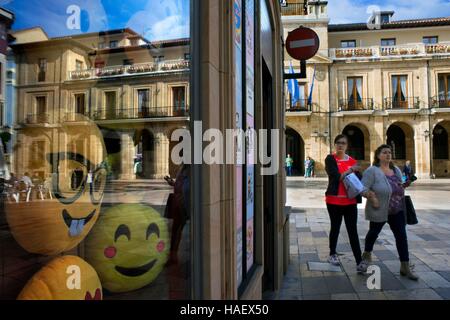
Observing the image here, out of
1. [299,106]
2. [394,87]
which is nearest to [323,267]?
[299,106]

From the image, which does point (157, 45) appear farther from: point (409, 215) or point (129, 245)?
point (409, 215)

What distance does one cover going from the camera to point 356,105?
1196 inches

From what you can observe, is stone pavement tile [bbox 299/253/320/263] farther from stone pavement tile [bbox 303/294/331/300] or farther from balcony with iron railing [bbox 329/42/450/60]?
balcony with iron railing [bbox 329/42/450/60]

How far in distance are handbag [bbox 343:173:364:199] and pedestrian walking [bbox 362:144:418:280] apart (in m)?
0.08

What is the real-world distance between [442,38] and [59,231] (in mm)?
37774

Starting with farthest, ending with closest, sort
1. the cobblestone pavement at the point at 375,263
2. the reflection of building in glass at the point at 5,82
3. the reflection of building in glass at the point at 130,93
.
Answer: the cobblestone pavement at the point at 375,263
the reflection of building in glass at the point at 130,93
the reflection of building in glass at the point at 5,82

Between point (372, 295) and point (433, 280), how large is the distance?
1023 millimetres

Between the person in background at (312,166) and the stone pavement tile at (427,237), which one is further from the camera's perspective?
the person in background at (312,166)

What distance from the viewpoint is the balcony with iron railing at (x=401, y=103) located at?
1180 inches

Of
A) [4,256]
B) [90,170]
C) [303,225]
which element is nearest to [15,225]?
[4,256]

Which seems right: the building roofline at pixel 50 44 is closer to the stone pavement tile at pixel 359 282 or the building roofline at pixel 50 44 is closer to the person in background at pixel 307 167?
the stone pavement tile at pixel 359 282

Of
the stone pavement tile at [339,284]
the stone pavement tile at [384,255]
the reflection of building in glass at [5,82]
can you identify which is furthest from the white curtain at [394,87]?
the reflection of building in glass at [5,82]

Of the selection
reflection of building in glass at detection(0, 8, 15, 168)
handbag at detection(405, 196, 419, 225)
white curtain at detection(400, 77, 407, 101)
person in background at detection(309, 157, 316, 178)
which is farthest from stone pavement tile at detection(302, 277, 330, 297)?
white curtain at detection(400, 77, 407, 101)

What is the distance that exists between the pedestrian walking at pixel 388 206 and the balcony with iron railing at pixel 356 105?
2698cm
